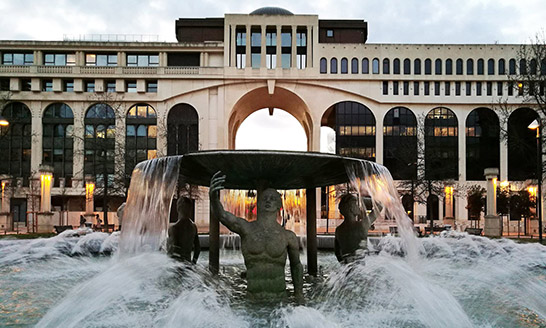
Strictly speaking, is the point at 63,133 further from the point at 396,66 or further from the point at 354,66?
the point at 396,66

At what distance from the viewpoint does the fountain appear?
604cm

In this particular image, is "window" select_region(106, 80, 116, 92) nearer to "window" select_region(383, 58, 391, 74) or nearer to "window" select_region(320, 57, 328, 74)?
"window" select_region(320, 57, 328, 74)

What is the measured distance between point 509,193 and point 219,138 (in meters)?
29.8

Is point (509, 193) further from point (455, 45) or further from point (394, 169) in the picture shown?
point (455, 45)

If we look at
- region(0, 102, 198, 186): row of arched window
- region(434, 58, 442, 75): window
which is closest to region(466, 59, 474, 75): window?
region(434, 58, 442, 75): window

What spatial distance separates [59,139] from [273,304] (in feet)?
171

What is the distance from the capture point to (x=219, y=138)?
5134 cm

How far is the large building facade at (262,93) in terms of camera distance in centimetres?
5178

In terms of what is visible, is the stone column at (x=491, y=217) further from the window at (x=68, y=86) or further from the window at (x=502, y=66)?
the window at (x=68, y=86)

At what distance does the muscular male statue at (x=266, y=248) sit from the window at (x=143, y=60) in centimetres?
5027

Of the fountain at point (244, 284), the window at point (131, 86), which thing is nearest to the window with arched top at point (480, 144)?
the window at point (131, 86)

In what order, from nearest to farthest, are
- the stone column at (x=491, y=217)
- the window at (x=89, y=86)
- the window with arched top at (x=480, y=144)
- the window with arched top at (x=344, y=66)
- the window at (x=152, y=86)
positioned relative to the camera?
the stone column at (x=491, y=217) → the window with arched top at (x=344, y=66) → the window at (x=152, y=86) → the window with arched top at (x=480, y=144) → the window at (x=89, y=86)

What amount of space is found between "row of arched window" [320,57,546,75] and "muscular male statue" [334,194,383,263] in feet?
146

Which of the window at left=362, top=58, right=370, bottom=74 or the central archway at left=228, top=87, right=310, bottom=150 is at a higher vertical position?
the window at left=362, top=58, right=370, bottom=74
